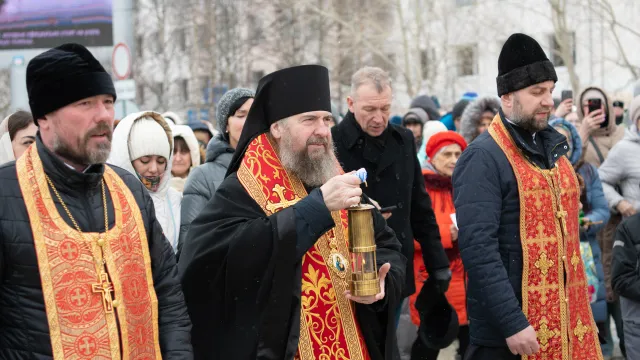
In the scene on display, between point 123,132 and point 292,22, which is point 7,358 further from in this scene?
point 292,22

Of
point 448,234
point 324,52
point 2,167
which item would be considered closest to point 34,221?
point 2,167

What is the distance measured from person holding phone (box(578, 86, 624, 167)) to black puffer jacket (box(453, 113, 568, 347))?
3.80 meters

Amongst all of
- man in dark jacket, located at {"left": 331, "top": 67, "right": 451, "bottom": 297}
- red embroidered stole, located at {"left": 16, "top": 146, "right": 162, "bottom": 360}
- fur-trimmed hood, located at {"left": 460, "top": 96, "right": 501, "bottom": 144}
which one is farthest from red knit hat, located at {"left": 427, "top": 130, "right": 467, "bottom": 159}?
red embroidered stole, located at {"left": 16, "top": 146, "right": 162, "bottom": 360}

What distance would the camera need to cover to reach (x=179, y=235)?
245 inches

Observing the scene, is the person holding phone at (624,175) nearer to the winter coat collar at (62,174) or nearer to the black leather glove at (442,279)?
the black leather glove at (442,279)

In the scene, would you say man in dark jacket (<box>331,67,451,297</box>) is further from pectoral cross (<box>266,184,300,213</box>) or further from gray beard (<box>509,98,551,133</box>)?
pectoral cross (<box>266,184,300,213</box>)

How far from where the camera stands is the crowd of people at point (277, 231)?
150 inches

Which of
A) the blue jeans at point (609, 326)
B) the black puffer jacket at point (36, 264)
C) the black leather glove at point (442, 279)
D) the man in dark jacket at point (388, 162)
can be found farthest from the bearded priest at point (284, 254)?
the blue jeans at point (609, 326)

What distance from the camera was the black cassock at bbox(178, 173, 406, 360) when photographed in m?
4.41

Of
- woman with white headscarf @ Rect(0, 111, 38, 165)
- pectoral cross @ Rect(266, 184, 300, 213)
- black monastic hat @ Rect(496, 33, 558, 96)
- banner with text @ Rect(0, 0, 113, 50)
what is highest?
banner with text @ Rect(0, 0, 113, 50)

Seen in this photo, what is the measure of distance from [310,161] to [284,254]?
1.67 feet

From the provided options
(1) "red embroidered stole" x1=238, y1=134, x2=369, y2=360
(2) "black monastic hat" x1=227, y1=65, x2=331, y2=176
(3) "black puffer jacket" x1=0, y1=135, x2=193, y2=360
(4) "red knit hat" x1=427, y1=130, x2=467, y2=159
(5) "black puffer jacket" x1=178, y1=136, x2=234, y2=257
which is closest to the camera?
(3) "black puffer jacket" x1=0, y1=135, x2=193, y2=360

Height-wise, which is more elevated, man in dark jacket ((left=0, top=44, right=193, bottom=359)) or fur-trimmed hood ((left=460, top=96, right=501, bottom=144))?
fur-trimmed hood ((left=460, top=96, right=501, bottom=144))

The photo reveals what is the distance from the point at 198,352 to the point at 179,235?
62.3 inches
